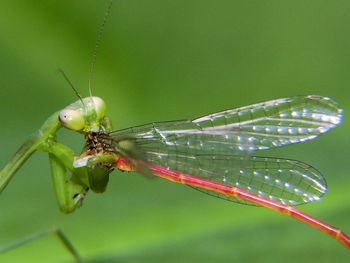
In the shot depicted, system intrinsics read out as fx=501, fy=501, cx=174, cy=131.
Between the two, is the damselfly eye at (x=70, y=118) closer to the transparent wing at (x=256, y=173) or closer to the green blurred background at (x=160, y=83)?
the transparent wing at (x=256, y=173)

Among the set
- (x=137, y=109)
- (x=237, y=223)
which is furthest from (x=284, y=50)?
(x=237, y=223)

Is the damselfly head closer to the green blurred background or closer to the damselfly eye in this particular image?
the damselfly eye

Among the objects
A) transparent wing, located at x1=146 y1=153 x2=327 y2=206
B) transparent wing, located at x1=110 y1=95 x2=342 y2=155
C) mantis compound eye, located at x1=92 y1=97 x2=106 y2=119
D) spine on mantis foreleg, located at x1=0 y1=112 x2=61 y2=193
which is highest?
mantis compound eye, located at x1=92 y1=97 x2=106 y2=119

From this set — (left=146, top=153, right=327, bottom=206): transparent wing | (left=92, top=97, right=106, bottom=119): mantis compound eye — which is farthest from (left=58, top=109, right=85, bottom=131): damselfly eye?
(left=146, top=153, right=327, bottom=206): transparent wing

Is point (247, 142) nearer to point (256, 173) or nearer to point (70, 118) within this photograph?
point (256, 173)

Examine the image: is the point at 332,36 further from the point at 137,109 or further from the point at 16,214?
the point at 16,214

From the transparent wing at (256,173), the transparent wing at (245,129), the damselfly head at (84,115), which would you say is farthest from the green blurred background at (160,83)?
the damselfly head at (84,115)

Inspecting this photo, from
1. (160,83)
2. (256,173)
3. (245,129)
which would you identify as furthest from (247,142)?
(160,83)
